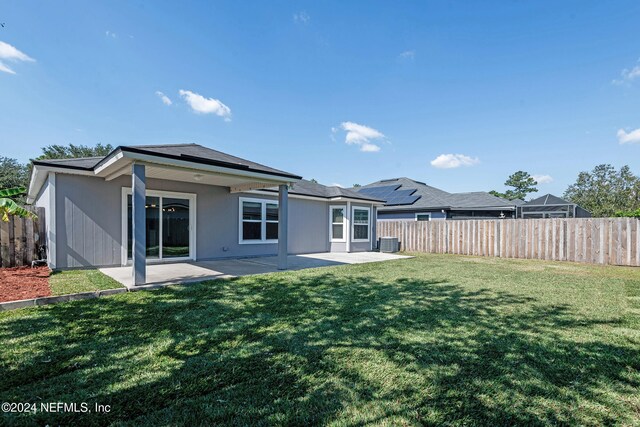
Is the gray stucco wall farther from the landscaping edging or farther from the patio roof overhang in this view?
the landscaping edging

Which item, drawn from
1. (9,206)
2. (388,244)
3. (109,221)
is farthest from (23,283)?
(388,244)

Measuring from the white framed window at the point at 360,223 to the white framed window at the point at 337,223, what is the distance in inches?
18.2

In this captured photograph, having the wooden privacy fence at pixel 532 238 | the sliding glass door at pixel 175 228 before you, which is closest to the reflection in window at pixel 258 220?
the sliding glass door at pixel 175 228

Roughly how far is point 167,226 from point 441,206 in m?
15.8

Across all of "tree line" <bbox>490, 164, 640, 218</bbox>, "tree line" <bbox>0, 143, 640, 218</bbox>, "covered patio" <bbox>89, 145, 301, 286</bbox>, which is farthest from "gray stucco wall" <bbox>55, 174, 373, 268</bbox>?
"tree line" <bbox>490, 164, 640, 218</bbox>

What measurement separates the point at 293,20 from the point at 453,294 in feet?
38.3

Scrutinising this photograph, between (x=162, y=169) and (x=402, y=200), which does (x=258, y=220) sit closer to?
(x=162, y=169)

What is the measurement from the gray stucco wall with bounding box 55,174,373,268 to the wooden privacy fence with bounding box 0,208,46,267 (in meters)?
1.07

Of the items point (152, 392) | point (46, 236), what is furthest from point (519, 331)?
point (46, 236)

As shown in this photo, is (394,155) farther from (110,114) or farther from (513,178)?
(513,178)

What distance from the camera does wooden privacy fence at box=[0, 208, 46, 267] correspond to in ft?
25.0

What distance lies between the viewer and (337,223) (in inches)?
579

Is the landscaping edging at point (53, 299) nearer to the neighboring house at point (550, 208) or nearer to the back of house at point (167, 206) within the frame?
the back of house at point (167, 206)

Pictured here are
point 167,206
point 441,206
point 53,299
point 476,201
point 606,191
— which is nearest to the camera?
point 53,299
